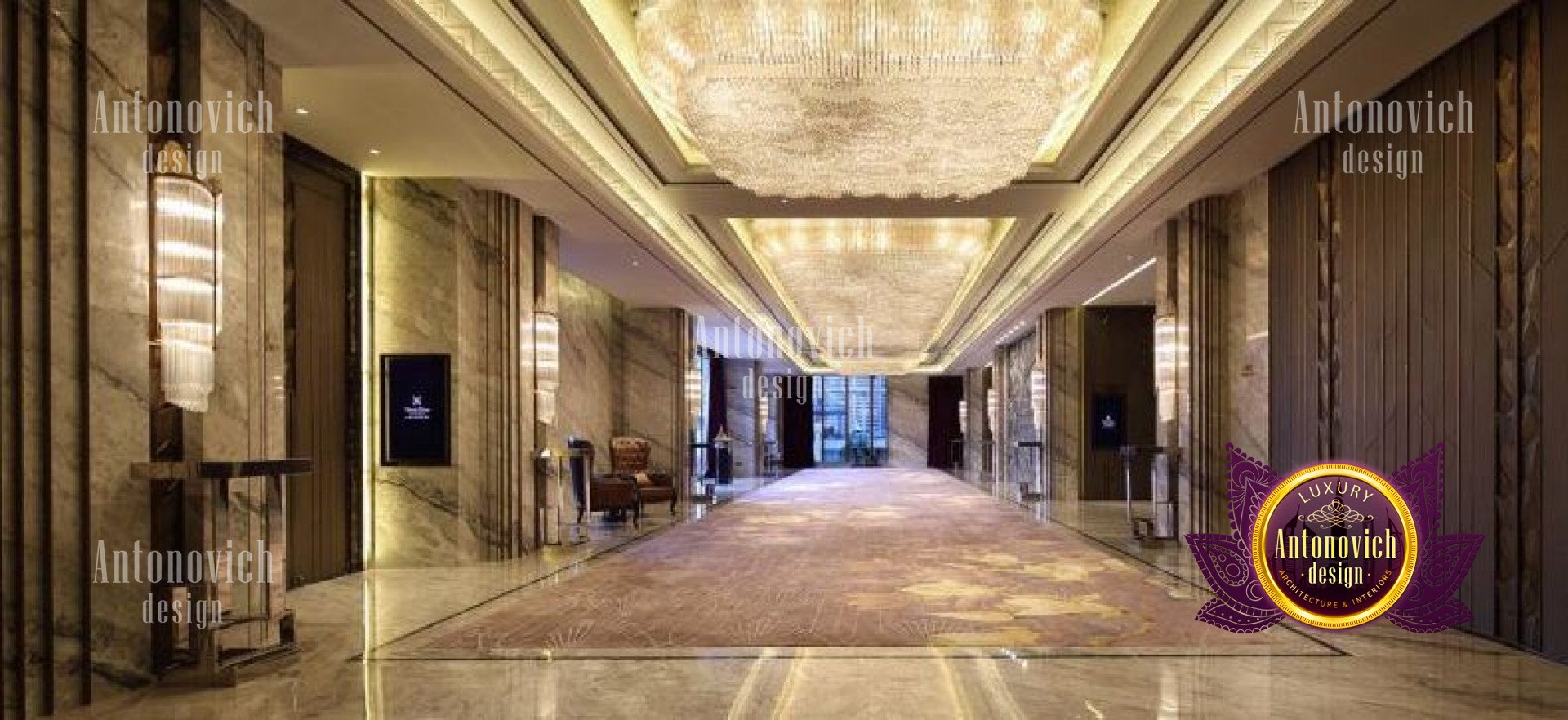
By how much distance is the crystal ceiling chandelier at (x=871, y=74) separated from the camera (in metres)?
5.38

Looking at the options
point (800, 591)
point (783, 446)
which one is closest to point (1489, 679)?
point (800, 591)

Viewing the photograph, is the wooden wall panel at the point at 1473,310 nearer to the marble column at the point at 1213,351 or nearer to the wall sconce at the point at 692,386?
the marble column at the point at 1213,351

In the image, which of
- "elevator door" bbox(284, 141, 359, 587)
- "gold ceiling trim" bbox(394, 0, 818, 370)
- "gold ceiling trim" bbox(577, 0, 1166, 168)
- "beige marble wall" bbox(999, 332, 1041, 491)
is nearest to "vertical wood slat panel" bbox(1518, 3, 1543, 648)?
"gold ceiling trim" bbox(577, 0, 1166, 168)

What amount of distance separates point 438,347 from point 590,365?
6.39 metres

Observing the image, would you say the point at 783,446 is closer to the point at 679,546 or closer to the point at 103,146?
the point at 679,546

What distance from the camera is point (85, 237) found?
3.95 meters

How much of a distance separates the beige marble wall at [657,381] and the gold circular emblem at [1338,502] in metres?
11.6

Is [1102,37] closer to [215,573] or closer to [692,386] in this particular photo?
[215,573]

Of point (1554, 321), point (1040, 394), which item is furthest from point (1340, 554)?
point (1040, 394)

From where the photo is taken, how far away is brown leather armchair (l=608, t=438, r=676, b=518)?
12430mm

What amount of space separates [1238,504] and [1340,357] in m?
2.23

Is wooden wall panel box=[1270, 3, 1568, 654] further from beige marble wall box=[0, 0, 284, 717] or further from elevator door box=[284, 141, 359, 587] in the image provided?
elevator door box=[284, 141, 359, 587]

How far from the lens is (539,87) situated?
6570mm

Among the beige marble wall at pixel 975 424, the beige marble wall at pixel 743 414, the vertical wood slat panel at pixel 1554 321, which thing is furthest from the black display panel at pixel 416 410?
the beige marble wall at pixel 975 424
